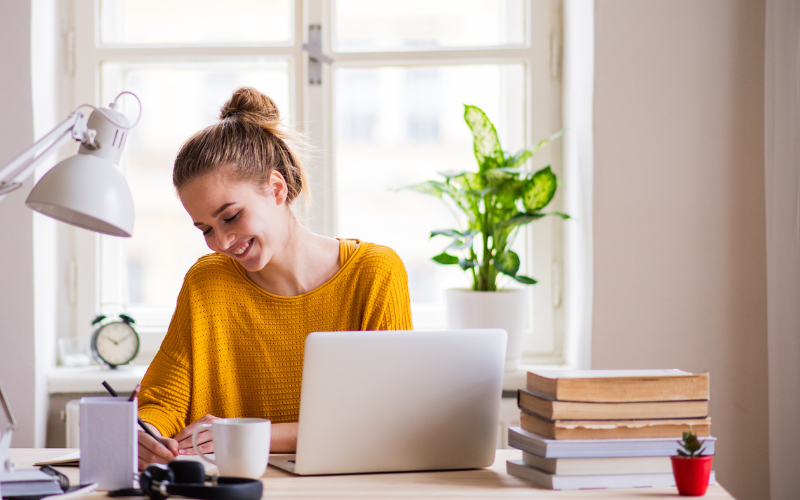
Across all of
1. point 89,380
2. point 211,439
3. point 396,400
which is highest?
point 396,400

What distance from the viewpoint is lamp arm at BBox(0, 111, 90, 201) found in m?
0.90

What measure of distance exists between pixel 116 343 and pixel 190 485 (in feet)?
5.23

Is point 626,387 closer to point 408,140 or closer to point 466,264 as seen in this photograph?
point 466,264

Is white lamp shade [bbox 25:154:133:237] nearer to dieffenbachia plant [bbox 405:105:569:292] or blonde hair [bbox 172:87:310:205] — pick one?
blonde hair [bbox 172:87:310:205]

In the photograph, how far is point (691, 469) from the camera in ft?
3.25

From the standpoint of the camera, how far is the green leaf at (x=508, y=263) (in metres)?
2.21

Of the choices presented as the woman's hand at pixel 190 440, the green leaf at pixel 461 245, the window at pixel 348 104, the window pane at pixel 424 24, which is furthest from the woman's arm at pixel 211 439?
the window pane at pixel 424 24

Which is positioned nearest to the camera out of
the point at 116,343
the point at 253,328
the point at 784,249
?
the point at 253,328

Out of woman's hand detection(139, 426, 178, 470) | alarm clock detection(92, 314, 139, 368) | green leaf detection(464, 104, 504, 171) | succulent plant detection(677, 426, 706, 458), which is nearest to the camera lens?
succulent plant detection(677, 426, 706, 458)

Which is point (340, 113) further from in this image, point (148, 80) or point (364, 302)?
point (364, 302)

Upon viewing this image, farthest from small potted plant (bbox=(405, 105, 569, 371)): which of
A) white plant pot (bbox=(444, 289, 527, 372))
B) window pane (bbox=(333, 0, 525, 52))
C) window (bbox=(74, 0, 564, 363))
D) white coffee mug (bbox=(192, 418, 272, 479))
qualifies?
white coffee mug (bbox=(192, 418, 272, 479))

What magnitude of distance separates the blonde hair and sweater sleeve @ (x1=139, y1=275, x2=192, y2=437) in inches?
12.1

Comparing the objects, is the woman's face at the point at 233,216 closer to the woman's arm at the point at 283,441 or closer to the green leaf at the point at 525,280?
the woman's arm at the point at 283,441

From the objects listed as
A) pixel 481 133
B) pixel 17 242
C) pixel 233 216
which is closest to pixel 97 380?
pixel 17 242
